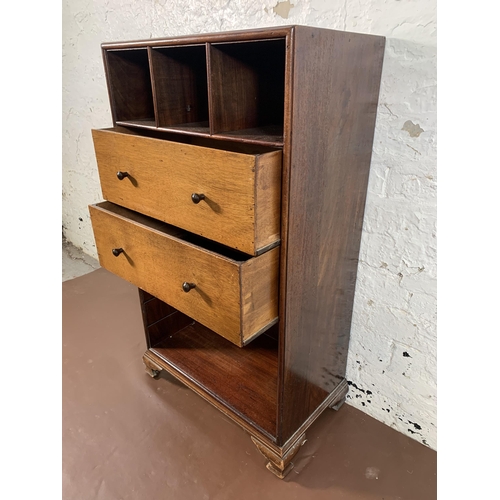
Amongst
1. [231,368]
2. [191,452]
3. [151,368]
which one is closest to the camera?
[191,452]

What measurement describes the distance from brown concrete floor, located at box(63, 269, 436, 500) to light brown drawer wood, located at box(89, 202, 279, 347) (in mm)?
515

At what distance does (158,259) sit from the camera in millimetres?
1083

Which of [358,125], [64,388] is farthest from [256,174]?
[64,388]

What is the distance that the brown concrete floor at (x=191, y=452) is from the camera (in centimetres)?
116

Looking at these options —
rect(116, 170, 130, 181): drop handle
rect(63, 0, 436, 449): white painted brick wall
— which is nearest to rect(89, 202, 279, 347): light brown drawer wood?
rect(116, 170, 130, 181): drop handle

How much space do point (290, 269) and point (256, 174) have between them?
10.1 inches

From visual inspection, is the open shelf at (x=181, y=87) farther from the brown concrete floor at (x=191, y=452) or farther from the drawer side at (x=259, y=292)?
the brown concrete floor at (x=191, y=452)

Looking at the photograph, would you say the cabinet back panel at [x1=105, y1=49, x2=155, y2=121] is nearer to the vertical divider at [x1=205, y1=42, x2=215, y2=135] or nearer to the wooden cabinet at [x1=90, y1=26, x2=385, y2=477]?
the wooden cabinet at [x1=90, y1=26, x2=385, y2=477]

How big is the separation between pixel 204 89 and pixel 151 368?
1.02 meters

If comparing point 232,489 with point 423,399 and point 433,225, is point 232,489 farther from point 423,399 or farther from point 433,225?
point 433,225

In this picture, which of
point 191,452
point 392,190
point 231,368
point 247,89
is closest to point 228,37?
point 247,89

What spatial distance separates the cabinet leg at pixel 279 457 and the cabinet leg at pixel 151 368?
1.62ft

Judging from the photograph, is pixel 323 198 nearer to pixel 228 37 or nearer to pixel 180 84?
pixel 228 37

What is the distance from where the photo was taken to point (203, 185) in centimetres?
91
